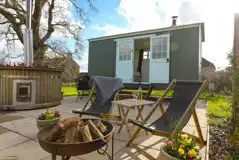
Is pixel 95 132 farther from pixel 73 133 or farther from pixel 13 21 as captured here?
pixel 13 21

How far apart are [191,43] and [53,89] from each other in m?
5.78

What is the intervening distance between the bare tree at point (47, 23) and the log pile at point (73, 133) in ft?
27.9

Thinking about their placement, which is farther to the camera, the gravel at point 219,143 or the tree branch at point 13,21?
the tree branch at point 13,21

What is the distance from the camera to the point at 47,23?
977 centimetres

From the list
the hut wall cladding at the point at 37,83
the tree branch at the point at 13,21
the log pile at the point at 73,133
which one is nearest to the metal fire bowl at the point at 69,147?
the log pile at the point at 73,133

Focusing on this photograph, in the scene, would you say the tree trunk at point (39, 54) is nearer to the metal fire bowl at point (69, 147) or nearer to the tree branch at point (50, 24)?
the tree branch at point (50, 24)

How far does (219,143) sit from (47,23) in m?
10.4

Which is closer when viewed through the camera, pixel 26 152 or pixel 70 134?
pixel 70 134

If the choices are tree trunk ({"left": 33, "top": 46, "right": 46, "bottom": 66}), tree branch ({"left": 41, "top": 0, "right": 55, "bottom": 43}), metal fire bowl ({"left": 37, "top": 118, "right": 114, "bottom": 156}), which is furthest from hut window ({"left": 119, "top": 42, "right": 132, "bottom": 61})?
metal fire bowl ({"left": 37, "top": 118, "right": 114, "bottom": 156})

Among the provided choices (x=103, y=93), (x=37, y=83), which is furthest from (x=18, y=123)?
(x=103, y=93)

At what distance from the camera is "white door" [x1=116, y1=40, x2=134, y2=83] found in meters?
8.02

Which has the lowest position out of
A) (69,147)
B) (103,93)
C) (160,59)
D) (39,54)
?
(69,147)

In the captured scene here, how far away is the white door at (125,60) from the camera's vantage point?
8.02 metres

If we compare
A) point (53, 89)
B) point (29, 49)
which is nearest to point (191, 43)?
point (53, 89)
